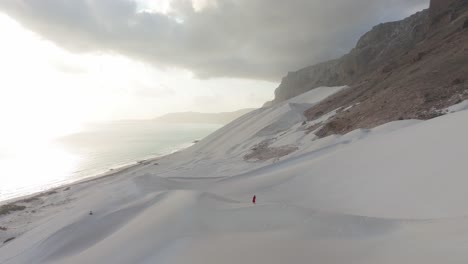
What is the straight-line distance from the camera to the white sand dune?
4.36 m

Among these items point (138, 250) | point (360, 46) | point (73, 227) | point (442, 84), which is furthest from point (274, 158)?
point (360, 46)

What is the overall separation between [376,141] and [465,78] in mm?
10302

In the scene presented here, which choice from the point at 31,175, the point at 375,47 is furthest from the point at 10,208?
the point at 375,47

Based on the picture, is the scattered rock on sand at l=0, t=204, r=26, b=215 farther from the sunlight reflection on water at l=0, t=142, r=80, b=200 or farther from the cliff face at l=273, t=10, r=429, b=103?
the cliff face at l=273, t=10, r=429, b=103

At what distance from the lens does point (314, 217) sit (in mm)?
5727

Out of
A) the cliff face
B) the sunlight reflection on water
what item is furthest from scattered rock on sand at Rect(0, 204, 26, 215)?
the cliff face

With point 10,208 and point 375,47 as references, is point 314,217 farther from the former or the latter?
point 375,47

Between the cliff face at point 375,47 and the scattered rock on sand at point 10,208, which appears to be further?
the cliff face at point 375,47

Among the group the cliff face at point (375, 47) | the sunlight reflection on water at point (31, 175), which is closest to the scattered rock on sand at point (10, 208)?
the sunlight reflection on water at point (31, 175)

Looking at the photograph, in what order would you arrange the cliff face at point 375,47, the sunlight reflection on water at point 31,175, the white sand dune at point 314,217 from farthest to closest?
the cliff face at point 375,47 < the sunlight reflection on water at point 31,175 < the white sand dune at point 314,217

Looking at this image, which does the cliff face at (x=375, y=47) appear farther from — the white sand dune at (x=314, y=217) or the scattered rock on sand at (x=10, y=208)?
the scattered rock on sand at (x=10, y=208)

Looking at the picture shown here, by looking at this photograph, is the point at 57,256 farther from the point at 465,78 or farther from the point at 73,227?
the point at 465,78

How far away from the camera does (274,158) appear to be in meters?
19.4

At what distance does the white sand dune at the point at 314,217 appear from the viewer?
4.36m
